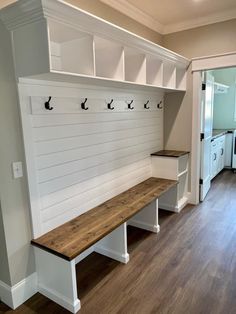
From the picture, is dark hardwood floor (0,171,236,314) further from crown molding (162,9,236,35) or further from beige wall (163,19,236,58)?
crown molding (162,9,236,35)

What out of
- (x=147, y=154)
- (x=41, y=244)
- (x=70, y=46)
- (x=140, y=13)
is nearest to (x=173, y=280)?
(x=41, y=244)

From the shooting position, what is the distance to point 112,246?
252 cm

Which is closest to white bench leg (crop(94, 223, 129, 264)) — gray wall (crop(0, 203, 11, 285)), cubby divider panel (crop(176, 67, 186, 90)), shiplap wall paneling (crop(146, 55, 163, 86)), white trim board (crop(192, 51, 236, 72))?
gray wall (crop(0, 203, 11, 285))

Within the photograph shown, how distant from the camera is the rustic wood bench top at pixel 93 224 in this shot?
185 centimetres

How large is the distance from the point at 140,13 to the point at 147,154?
70.1 inches

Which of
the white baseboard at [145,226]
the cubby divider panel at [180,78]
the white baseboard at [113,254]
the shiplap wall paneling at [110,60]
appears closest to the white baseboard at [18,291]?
the white baseboard at [113,254]

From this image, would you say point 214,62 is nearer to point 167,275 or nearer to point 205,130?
point 205,130

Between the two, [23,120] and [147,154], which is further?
[147,154]

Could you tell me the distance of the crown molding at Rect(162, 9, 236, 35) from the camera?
308 cm

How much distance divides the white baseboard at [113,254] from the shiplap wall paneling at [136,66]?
1.77 meters

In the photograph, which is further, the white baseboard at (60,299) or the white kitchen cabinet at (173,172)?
the white kitchen cabinet at (173,172)

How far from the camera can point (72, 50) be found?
1938 mm

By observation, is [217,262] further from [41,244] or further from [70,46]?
[70,46]

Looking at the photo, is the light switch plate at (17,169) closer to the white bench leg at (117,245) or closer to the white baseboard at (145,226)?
the white bench leg at (117,245)
